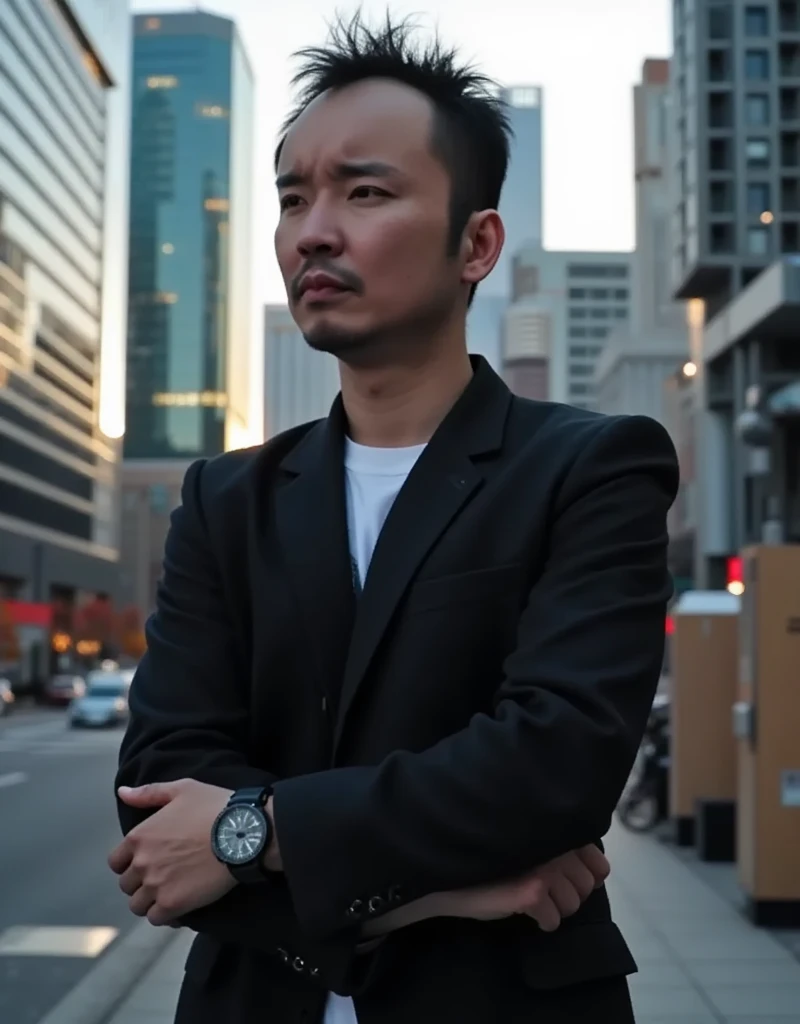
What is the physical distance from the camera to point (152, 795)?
1.87m

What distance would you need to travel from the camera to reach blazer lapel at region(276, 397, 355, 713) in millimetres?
1884

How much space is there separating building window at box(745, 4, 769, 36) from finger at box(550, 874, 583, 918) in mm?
63421

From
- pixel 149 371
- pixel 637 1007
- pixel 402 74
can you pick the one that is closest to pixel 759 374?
pixel 637 1007

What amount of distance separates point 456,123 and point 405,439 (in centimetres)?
46

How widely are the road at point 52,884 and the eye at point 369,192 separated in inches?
208

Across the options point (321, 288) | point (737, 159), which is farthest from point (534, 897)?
point (737, 159)

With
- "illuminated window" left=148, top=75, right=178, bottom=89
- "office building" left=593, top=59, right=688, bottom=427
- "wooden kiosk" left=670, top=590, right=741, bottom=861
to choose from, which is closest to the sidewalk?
"wooden kiosk" left=670, top=590, right=741, bottom=861

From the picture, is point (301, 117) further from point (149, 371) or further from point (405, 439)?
point (149, 371)

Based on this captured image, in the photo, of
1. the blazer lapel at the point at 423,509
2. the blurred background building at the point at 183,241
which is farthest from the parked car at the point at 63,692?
the blurred background building at the point at 183,241

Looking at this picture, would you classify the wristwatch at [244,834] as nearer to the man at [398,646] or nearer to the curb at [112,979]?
the man at [398,646]

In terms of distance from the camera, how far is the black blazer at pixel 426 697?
5.56 feet

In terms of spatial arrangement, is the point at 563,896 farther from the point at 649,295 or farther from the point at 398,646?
the point at 649,295

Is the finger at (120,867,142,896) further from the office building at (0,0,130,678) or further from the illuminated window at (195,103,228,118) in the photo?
the illuminated window at (195,103,228,118)

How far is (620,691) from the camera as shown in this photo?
5.81 feet
